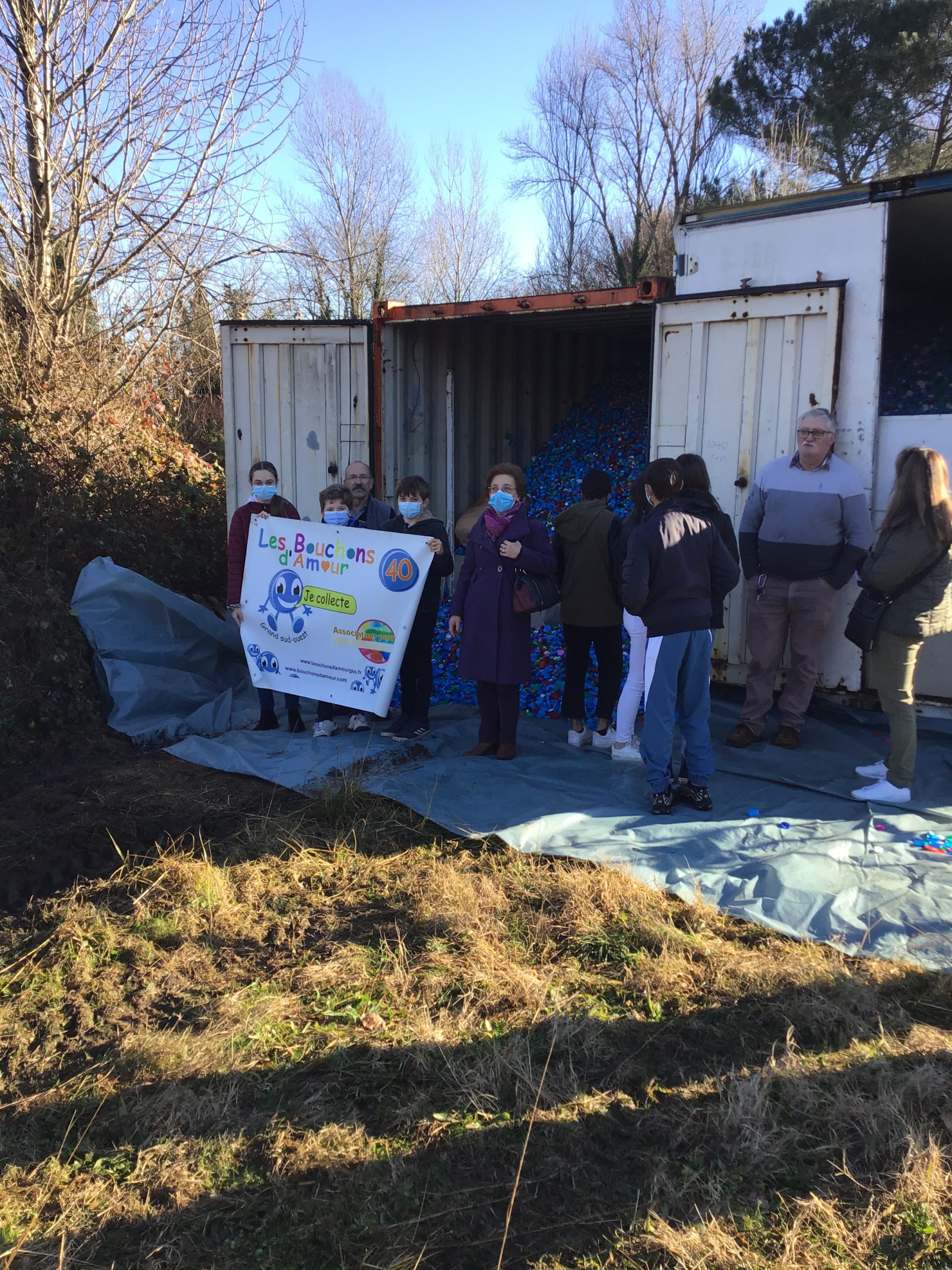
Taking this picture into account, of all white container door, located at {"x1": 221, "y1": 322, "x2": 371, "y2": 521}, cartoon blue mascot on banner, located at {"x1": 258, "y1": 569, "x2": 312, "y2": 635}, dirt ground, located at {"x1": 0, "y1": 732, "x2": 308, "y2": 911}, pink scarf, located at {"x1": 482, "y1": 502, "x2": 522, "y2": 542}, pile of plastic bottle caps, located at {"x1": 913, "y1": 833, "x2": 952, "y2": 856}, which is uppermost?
white container door, located at {"x1": 221, "y1": 322, "x2": 371, "y2": 521}

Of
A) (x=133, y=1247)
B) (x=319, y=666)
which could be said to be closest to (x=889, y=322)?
(x=319, y=666)

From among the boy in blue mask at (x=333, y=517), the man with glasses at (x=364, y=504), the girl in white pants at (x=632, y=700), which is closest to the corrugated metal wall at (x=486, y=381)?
the man with glasses at (x=364, y=504)

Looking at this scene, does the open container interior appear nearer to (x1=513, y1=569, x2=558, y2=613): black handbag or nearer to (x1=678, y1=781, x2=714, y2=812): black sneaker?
(x1=678, y1=781, x2=714, y2=812): black sneaker

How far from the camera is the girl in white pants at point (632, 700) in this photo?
5277 millimetres

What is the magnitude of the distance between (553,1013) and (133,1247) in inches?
55.3

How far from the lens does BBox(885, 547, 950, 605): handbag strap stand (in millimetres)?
4465

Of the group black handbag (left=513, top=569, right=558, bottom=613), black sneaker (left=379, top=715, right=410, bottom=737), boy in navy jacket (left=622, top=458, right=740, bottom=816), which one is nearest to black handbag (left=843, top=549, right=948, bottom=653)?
boy in navy jacket (left=622, top=458, right=740, bottom=816)

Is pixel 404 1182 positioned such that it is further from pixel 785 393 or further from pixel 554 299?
pixel 554 299

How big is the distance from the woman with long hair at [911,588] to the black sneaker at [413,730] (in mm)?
2539

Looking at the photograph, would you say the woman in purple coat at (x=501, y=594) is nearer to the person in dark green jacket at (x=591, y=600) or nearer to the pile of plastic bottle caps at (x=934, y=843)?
the person in dark green jacket at (x=591, y=600)

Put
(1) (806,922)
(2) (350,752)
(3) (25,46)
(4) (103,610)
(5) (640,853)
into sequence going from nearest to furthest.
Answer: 1. (1) (806,922)
2. (5) (640,853)
3. (2) (350,752)
4. (4) (103,610)
5. (3) (25,46)

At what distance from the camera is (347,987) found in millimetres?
3246

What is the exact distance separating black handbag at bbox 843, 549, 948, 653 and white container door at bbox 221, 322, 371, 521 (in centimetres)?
402

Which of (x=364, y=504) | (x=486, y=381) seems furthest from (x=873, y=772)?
(x=486, y=381)
